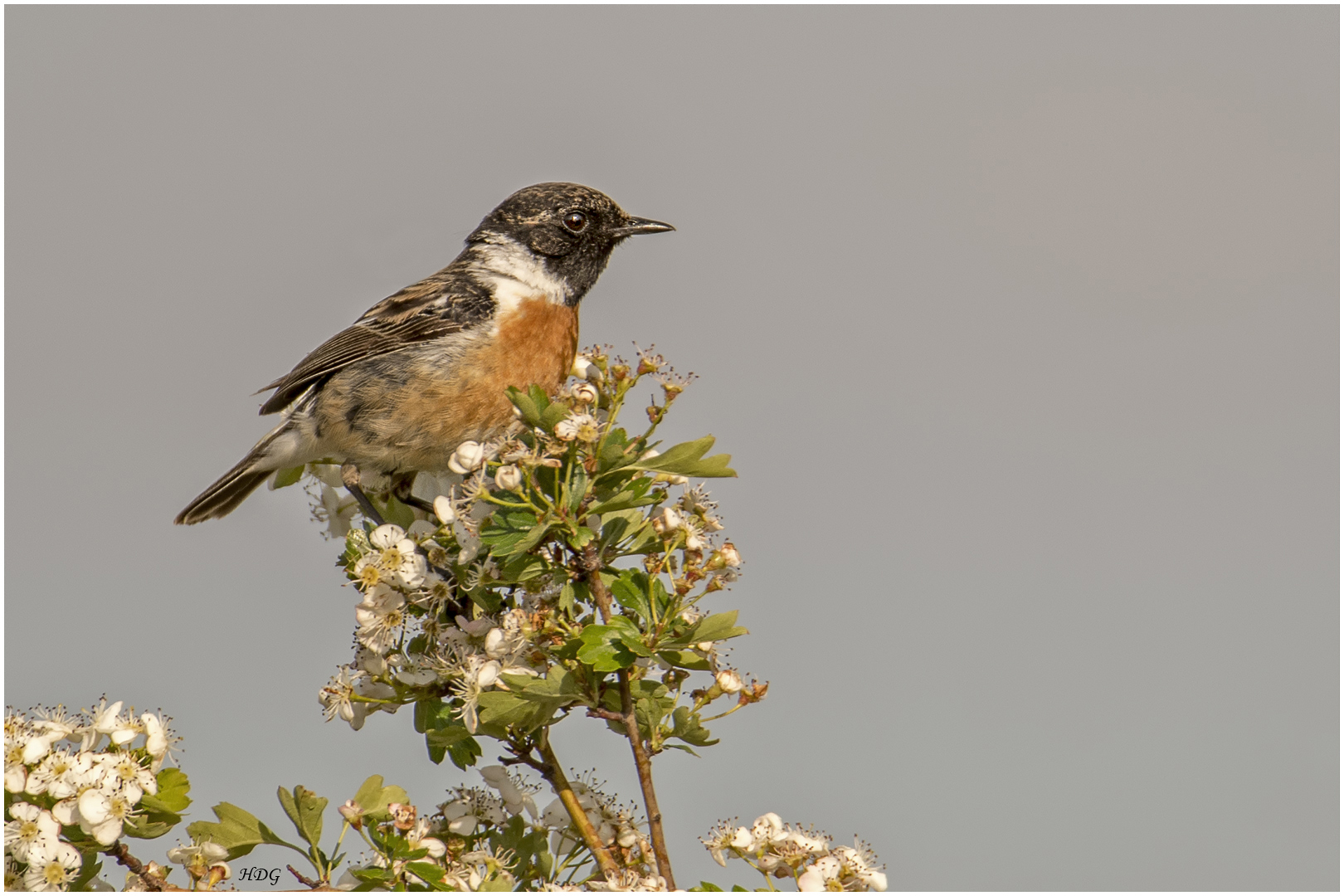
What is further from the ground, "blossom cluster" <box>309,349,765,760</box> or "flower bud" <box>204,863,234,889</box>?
"blossom cluster" <box>309,349,765,760</box>

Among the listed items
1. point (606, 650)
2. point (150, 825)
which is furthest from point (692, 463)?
point (150, 825)

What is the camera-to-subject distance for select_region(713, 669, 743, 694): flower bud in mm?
A: 3342

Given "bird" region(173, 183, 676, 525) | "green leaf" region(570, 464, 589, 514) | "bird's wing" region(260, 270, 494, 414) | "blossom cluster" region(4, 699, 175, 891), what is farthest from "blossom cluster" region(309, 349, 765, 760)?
"bird's wing" region(260, 270, 494, 414)

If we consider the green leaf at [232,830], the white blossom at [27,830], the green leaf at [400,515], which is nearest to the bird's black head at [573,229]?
the green leaf at [400,515]

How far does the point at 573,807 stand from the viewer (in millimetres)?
3262

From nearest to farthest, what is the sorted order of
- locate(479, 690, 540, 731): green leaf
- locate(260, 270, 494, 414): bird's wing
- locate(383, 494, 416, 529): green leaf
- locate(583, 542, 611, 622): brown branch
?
locate(479, 690, 540, 731): green leaf → locate(583, 542, 611, 622): brown branch → locate(383, 494, 416, 529): green leaf → locate(260, 270, 494, 414): bird's wing

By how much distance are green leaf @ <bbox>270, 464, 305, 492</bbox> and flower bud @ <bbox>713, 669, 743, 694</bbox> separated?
2.88 m

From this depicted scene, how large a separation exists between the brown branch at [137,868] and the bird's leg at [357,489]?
5.07ft

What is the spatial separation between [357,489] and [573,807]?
2.21 metres

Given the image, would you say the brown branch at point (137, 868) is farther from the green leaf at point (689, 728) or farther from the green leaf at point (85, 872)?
the green leaf at point (689, 728)

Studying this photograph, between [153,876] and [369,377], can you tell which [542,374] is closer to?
[369,377]

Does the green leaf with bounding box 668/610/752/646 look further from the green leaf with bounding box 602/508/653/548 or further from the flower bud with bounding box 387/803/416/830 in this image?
the flower bud with bounding box 387/803/416/830

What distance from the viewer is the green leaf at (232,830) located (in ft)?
10.8

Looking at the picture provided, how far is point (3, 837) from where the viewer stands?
2.97 meters
